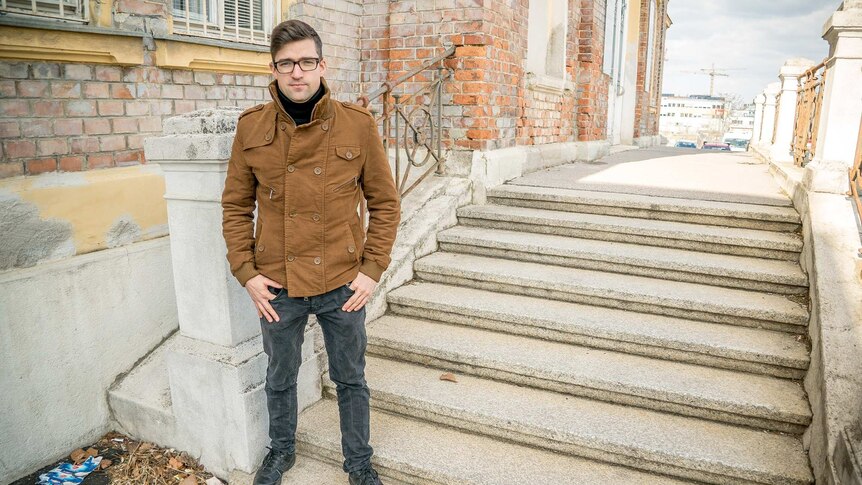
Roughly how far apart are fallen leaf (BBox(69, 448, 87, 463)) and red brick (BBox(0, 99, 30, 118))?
1.90 meters

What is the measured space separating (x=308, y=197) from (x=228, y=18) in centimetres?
256

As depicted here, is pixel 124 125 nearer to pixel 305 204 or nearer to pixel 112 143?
pixel 112 143

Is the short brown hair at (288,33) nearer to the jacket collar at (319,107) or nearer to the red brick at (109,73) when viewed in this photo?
Answer: the jacket collar at (319,107)

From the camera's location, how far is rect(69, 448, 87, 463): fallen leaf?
3277mm

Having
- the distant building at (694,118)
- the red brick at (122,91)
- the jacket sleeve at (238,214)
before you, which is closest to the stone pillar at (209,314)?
the jacket sleeve at (238,214)

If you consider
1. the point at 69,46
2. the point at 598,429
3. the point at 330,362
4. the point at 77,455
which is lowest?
the point at 77,455

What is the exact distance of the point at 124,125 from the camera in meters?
3.59

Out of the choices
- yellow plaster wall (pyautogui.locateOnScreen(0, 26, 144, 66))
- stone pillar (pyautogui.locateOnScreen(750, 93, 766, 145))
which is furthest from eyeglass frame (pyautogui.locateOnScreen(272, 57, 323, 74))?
stone pillar (pyautogui.locateOnScreen(750, 93, 766, 145))

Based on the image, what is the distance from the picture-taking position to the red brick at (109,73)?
3418mm

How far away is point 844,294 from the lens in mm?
3146

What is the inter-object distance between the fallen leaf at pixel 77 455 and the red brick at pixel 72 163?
63.8 inches

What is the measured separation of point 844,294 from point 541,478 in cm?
196

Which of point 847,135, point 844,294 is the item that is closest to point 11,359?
point 844,294

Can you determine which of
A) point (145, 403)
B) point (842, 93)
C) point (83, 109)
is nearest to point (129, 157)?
point (83, 109)
